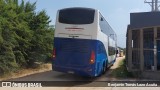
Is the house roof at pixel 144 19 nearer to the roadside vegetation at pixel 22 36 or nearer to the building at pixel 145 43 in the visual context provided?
the building at pixel 145 43

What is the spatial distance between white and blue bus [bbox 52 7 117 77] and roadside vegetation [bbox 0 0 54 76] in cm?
301

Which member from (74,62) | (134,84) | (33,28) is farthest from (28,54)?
(134,84)

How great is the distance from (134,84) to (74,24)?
418 cm

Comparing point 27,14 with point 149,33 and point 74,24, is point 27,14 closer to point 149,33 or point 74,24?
point 74,24

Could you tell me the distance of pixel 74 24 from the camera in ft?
54.9

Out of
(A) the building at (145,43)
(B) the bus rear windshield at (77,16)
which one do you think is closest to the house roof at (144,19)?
(A) the building at (145,43)

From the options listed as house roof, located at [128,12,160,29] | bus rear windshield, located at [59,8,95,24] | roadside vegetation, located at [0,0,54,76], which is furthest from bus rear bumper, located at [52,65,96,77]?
house roof, located at [128,12,160,29]

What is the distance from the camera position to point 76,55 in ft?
54.5

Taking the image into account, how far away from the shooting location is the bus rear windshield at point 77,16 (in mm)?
16641

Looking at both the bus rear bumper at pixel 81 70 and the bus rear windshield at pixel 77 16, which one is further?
the bus rear windshield at pixel 77 16

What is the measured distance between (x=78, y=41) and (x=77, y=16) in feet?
4.18

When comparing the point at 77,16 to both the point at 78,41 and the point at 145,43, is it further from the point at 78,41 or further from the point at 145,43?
the point at 145,43

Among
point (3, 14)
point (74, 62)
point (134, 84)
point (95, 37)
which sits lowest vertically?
point (134, 84)

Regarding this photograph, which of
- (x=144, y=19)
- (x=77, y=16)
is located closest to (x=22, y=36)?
(x=77, y=16)
